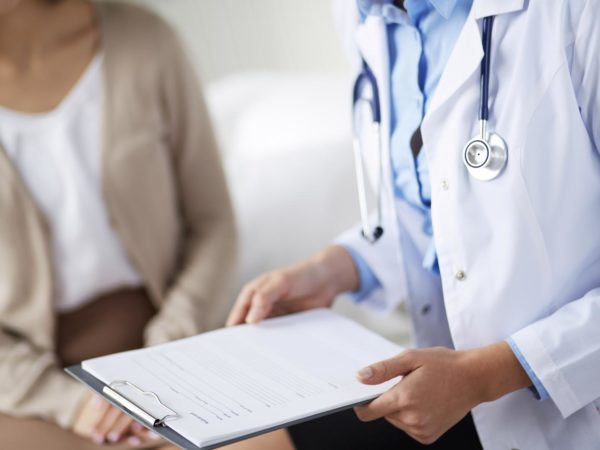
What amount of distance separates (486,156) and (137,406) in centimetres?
45

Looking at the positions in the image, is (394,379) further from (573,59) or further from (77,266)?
→ (77,266)

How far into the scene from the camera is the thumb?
2.81 feet

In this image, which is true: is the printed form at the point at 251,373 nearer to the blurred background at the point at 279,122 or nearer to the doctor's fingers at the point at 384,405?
the doctor's fingers at the point at 384,405

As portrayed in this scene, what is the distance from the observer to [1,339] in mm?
1325

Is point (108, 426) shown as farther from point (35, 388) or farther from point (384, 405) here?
point (384, 405)

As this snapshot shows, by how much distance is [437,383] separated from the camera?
881 millimetres

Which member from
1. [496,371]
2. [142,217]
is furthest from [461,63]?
[142,217]

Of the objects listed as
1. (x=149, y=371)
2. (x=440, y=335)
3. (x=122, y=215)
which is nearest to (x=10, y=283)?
(x=122, y=215)

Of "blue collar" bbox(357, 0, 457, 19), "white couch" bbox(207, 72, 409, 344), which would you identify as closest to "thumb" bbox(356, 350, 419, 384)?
"blue collar" bbox(357, 0, 457, 19)

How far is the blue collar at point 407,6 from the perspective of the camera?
97 cm

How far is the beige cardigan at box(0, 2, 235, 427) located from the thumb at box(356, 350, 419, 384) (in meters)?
0.57

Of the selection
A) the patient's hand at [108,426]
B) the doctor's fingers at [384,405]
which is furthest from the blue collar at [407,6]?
the patient's hand at [108,426]

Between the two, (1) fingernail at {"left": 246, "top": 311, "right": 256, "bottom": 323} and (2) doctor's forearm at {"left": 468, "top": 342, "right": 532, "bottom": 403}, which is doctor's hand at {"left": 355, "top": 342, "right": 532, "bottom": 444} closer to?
(2) doctor's forearm at {"left": 468, "top": 342, "right": 532, "bottom": 403}

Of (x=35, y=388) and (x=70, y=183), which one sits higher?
(x=70, y=183)
